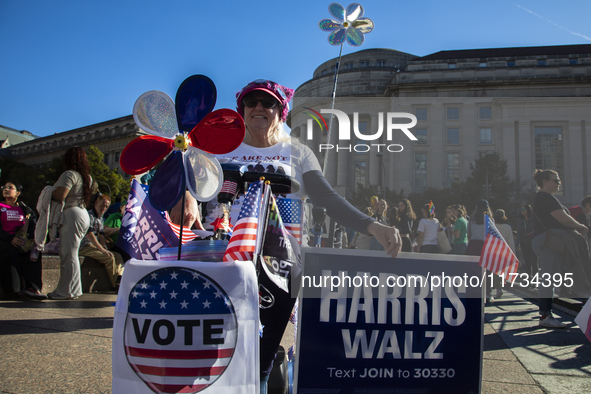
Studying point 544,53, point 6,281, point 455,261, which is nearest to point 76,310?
point 6,281

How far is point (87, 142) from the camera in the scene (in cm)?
6469

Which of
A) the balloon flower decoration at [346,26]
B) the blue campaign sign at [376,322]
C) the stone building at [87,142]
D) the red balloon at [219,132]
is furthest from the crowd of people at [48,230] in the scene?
the stone building at [87,142]

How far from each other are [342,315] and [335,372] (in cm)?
20

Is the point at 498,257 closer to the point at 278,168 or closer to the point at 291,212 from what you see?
the point at 291,212

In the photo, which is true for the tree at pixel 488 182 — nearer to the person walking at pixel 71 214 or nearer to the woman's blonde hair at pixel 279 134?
the woman's blonde hair at pixel 279 134

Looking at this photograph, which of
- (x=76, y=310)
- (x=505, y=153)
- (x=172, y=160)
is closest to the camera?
(x=505, y=153)

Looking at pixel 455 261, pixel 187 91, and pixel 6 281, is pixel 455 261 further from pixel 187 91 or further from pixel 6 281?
pixel 6 281

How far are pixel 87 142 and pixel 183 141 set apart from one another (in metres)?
71.0

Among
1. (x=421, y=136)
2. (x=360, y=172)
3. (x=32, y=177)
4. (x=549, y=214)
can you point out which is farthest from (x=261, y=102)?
(x=32, y=177)

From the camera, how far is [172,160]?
163 cm

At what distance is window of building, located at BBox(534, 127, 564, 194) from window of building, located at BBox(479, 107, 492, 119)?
0.52 feet

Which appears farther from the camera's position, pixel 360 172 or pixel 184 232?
pixel 184 232

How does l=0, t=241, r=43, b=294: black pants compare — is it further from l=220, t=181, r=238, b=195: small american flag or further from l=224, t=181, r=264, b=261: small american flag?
l=224, t=181, r=264, b=261: small american flag

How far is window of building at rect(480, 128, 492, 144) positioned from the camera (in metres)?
1.49
